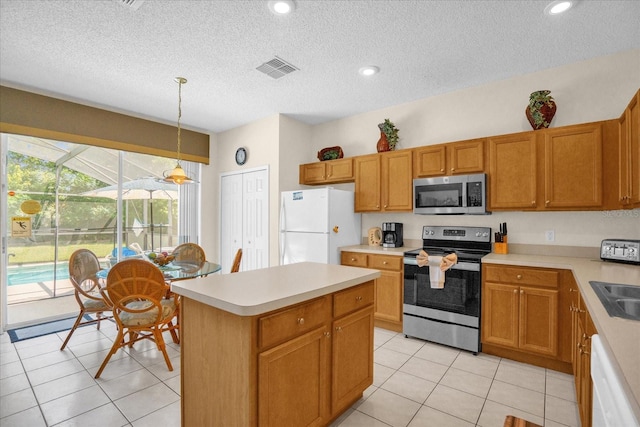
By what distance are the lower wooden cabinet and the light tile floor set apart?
0.13 metres

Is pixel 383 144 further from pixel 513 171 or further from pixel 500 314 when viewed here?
pixel 500 314

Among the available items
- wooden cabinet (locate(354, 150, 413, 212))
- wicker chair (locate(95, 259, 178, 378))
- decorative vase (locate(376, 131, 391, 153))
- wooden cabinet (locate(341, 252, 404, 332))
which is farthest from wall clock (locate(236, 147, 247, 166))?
wicker chair (locate(95, 259, 178, 378))

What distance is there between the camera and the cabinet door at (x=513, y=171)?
114 inches

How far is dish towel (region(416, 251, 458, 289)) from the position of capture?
300 centimetres

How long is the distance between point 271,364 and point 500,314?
2328mm

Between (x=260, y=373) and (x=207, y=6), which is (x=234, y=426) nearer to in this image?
(x=260, y=373)

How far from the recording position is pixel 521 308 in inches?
106

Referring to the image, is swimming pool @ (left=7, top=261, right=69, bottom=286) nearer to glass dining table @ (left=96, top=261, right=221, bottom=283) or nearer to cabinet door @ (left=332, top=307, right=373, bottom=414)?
glass dining table @ (left=96, top=261, right=221, bottom=283)

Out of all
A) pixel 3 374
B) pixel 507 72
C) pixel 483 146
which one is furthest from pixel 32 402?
pixel 507 72

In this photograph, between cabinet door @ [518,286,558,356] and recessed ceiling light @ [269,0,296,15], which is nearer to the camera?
recessed ceiling light @ [269,0,296,15]

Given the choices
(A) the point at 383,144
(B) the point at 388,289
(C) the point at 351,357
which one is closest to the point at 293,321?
(C) the point at 351,357

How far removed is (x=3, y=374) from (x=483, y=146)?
15.6 ft

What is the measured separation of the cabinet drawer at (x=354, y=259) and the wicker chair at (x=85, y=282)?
249 cm

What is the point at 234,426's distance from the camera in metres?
1.42
